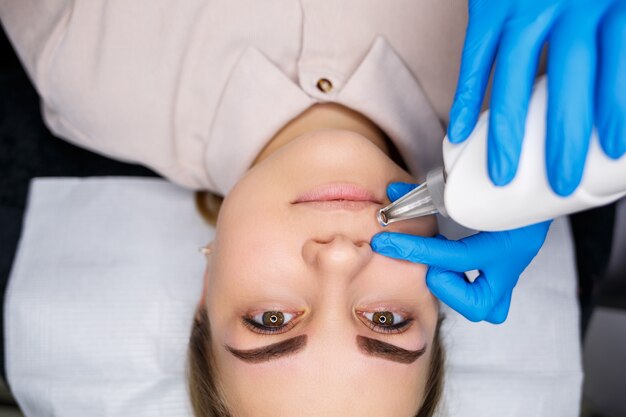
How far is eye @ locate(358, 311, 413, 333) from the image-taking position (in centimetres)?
85

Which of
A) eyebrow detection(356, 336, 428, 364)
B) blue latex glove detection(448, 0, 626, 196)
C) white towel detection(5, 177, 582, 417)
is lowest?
white towel detection(5, 177, 582, 417)

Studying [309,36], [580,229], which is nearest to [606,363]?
[580,229]

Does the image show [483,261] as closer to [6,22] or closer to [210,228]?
[210,228]

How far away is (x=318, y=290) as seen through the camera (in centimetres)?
→ 82

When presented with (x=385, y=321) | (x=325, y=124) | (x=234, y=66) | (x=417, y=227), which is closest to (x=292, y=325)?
(x=385, y=321)

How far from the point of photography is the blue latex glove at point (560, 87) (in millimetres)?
672

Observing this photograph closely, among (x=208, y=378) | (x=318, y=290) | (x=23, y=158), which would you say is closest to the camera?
(x=318, y=290)

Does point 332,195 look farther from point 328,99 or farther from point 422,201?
point 328,99

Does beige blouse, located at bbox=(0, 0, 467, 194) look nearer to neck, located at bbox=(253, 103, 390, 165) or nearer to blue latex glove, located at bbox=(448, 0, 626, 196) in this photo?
neck, located at bbox=(253, 103, 390, 165)

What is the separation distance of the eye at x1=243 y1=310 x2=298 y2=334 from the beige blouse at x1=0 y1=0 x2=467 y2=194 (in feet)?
1.05

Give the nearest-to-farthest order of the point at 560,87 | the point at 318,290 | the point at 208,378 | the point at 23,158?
the point at 560,87, the point at 318,290, the point at 208,378, the point at 23,158

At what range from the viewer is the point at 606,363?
58.0 inches

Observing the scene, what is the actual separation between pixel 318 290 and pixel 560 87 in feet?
1.35

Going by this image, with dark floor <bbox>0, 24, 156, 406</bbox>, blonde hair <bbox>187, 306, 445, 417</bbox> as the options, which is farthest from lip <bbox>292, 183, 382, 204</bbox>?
dark floor <bbox>0, 24, 156, 406</bbox>
